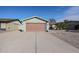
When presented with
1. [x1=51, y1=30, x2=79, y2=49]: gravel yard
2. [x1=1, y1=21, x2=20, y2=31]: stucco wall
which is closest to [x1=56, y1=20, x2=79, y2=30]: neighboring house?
[x1=51, y1=30, x2=79, y2=49]: gravel yard

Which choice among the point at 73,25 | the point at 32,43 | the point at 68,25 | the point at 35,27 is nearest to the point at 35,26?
the point at 35,27

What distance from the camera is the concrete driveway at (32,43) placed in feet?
27.5

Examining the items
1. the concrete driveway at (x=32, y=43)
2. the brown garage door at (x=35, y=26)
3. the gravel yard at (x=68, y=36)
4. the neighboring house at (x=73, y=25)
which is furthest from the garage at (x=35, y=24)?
the neighboring house at (x=73, y=25)

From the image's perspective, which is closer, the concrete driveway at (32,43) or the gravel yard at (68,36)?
the concrete driveway at (32,43)

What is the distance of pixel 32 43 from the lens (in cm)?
862

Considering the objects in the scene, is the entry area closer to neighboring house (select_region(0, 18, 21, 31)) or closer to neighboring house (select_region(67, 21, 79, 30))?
neighboring house (select_region(0, 18, 21, 31))

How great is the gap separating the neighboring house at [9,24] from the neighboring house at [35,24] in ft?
1.24

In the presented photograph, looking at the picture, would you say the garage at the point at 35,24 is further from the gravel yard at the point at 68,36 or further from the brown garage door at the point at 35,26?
the gravel yard at the point at 68,36

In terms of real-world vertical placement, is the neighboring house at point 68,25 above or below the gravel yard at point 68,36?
above

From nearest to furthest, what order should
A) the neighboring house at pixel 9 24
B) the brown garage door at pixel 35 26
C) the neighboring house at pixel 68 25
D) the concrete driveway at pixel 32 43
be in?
the concrete driveway at pixel 32 43 → the neighboring house at pixel 9 24 → the neighboring house at pixel 68 25 → the brown garage door at pixel 35 26

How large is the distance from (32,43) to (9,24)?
1435 millimetres

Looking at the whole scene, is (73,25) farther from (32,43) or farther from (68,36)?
(32,43)

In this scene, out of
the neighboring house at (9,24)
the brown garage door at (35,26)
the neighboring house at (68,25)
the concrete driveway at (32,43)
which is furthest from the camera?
the brown garage door at (35,26)
